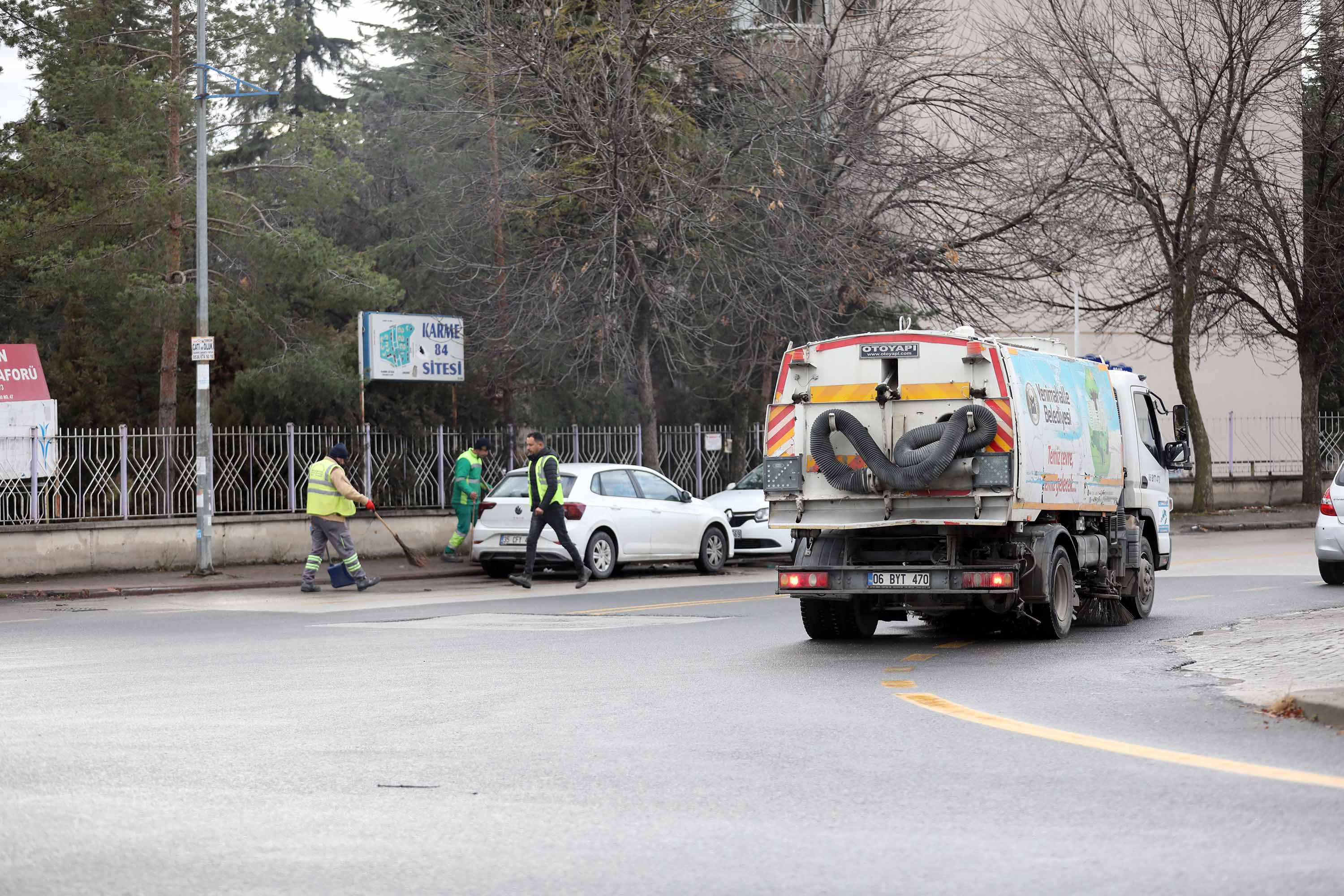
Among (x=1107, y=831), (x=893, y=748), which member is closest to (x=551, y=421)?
(x=893, y=748)

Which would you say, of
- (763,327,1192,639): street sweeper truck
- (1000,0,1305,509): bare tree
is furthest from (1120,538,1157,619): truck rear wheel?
(1000,0,1305,509): bare tree

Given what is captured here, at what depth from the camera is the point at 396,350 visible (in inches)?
1017

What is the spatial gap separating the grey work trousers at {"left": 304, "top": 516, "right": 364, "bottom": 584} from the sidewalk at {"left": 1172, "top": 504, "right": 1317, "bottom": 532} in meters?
19.0

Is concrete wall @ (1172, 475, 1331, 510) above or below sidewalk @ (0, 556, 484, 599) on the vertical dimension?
above

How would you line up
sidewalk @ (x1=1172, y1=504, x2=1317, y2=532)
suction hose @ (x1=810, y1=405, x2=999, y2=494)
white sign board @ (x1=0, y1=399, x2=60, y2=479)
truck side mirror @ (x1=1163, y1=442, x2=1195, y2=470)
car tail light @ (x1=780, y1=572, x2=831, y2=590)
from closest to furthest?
1. suction hose @ (x1=810, y1=405, x2=999, y2=494)
2. car tail light @ (x1=780, y1=572, x2=831, y2=590)
3. truck side mirror @ (x1=1163, y1=442, x2=1195, y2=470)
4. white sign board @ (x1=0, y1=399, x2=60, y2=479)
5. sidewalk @ (x1=1172, y1=504, x2=1317, y2=532)

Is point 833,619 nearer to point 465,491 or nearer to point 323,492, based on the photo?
point 323,492

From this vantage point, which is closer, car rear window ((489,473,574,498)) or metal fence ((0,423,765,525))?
car rear window ((489,473,574,498))

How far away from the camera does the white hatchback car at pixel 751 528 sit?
24.9 m

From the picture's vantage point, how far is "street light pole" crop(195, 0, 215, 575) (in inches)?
862

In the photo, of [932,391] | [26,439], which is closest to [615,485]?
[26,439]

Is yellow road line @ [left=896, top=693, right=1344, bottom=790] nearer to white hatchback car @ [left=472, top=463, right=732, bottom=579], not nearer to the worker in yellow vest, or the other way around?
the worker in yellow vest

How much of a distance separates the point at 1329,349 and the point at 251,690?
3513 cm

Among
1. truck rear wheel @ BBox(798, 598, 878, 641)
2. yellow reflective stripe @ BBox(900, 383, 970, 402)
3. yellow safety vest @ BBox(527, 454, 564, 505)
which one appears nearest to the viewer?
yellow reflective stripe @ BBox(900, 383, 970, 402)

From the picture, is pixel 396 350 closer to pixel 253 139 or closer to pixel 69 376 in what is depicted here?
pixel 69 376
